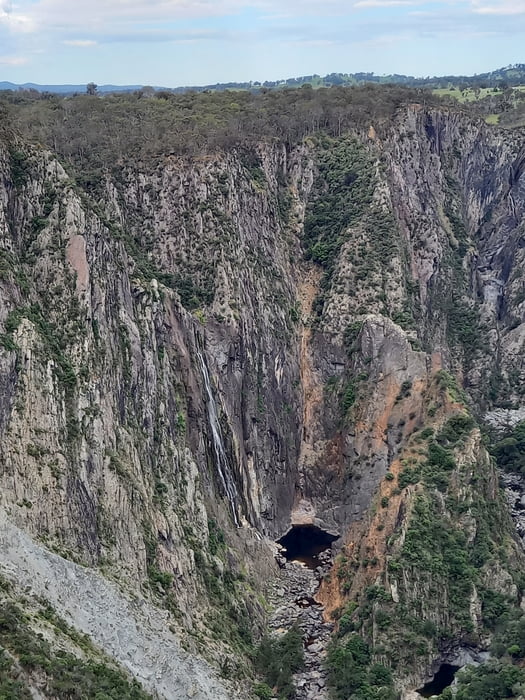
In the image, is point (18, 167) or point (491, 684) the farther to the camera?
point (18, 167)

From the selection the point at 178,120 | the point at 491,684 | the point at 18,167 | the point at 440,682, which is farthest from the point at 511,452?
the point at 18,167

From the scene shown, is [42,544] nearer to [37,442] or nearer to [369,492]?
[37,442]

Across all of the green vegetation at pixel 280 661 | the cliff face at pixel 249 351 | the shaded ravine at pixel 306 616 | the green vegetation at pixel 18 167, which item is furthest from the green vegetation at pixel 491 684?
the green vegetation at pixel 18 167

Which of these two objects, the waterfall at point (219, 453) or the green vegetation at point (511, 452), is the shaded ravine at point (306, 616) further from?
the green vegetation at point (511, 452)

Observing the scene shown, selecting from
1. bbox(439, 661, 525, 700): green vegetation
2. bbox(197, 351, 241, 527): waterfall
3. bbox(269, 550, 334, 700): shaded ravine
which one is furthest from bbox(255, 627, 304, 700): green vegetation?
bbox(197, 351, 241, 527): waterfall

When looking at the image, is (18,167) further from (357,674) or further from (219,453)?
(357,674)

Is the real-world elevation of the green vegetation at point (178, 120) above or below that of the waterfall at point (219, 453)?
above
